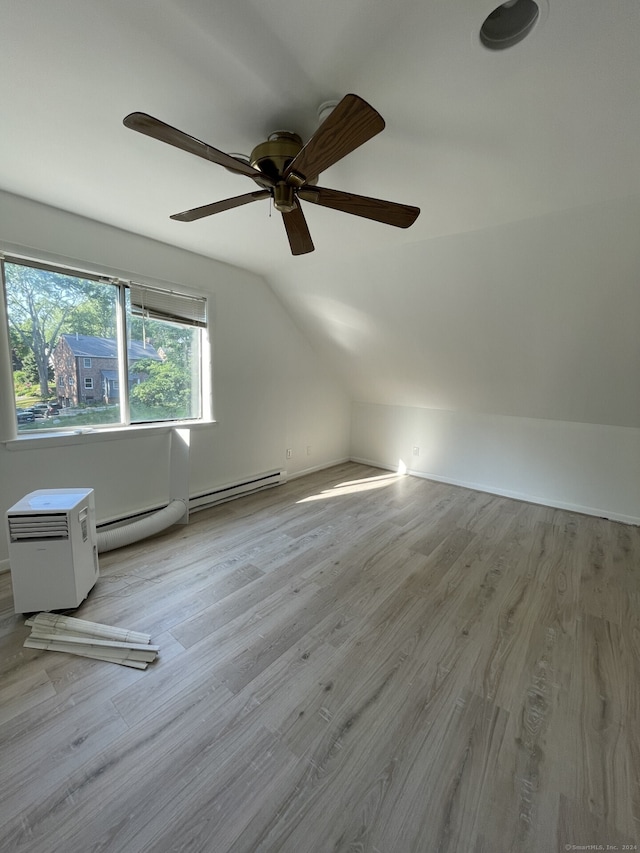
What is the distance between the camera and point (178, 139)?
108 centimetres

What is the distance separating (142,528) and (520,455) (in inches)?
141

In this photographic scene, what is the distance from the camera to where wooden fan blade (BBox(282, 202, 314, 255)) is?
1595 millimetres

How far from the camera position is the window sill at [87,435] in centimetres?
217

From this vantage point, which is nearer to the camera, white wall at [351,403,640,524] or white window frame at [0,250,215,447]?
white window frame at [0,250,215,447]

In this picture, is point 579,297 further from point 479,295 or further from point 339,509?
point 339,509

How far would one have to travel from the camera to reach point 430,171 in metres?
1.63

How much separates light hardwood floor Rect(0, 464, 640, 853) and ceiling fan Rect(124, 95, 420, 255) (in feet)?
6.56

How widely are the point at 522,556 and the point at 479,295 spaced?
1.95 meters

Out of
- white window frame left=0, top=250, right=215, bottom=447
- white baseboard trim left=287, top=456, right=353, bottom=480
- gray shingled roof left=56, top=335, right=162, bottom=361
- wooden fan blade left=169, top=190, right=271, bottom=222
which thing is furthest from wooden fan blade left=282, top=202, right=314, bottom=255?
white baseboard trim left=287, top=456, right=353, bottom=480

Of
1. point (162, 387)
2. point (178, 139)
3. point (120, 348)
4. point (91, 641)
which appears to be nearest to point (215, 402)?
point (162, 387)

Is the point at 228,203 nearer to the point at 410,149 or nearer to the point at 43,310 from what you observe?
the point at 410,149

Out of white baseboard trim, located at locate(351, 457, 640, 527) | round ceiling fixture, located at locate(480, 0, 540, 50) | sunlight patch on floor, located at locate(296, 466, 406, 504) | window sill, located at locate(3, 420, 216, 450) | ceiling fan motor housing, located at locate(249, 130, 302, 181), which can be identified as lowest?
sunlight patch on floor, located at locate(296, 466, 406, 504)

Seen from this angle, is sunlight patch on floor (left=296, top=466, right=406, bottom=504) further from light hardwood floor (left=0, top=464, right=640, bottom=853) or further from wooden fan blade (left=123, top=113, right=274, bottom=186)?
wooden fan blade (left=123, top=113, right=274, bottom=186)

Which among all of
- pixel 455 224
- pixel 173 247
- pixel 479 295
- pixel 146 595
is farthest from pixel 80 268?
pixel 479 295
